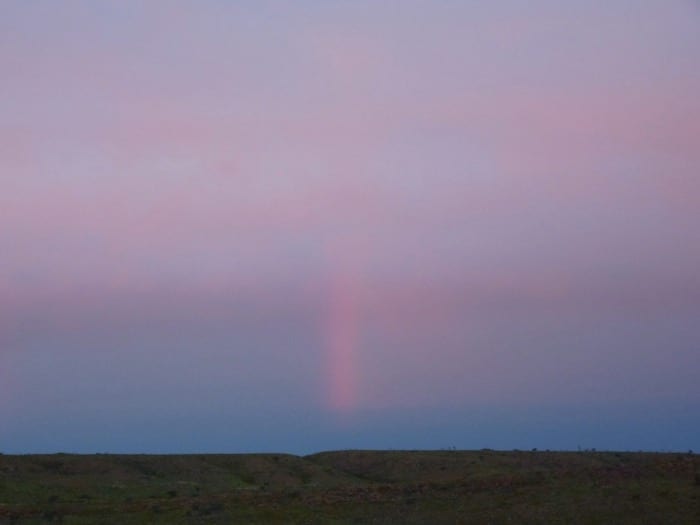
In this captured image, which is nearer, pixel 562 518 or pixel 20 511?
pixel 562 518

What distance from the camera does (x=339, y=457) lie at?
65875mm

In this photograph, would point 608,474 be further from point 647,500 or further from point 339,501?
point 339,501

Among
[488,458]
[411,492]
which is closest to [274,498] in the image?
[411,492]

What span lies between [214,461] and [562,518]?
33285 mm

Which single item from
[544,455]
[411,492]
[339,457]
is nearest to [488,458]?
[544,455]

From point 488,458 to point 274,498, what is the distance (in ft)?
64.7

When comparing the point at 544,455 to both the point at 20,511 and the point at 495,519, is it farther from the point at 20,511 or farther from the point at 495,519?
the point at 20,511

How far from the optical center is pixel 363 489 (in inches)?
1761

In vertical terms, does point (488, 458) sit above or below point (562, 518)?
above

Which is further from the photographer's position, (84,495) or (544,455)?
(544,455)

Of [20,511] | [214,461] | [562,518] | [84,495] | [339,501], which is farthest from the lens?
[214,461]

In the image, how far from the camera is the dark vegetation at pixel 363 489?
119 ft

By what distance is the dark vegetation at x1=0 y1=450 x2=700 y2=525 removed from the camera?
36312 millimetres

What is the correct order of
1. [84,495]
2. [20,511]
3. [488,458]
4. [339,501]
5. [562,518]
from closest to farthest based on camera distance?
[562,518]
[339,501]
[20,511]
[84,495]
[488,458]
